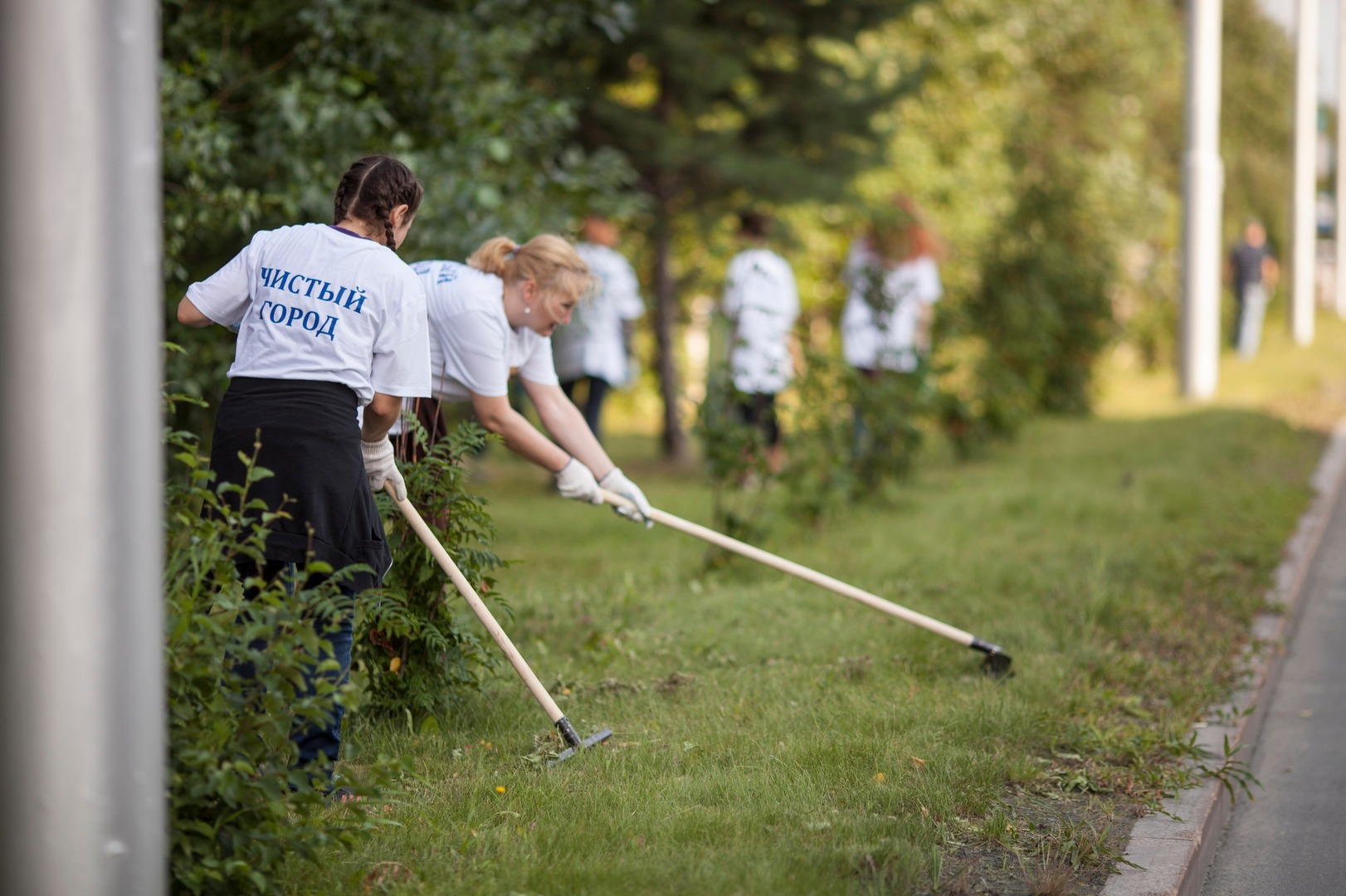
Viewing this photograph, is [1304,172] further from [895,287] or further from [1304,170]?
[895,287]

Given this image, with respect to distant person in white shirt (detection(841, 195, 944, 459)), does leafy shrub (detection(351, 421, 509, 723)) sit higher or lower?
lower

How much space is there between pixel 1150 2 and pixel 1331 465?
16152 mm

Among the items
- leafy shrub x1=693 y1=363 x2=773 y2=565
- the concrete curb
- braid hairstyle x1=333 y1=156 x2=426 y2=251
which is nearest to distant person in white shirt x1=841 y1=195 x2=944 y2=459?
leafy shrub x1=693 y1=363 x2=773 y2=565

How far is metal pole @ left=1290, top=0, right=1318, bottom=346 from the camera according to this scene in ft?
68.9

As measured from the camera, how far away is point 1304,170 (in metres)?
21.5

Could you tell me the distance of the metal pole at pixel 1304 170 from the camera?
21.0 m

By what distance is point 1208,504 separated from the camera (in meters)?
7.82

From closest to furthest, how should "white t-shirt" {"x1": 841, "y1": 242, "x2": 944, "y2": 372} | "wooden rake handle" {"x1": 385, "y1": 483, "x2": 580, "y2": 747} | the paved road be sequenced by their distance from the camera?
the paved road
"wooden rake handle" {"x1": 385, "y1": 483, "x2": 580, "y2": 747}
"white t-shirt" {"x1": 841, "y1": 242, "x2": 944, "y2": 372}

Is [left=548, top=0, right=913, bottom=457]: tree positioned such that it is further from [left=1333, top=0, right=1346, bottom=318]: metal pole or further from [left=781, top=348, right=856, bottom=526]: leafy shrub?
[left=1333, top=0, right=1346, bottom=318]: metal pole

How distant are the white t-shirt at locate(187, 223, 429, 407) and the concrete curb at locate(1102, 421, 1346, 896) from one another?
2.18 meters

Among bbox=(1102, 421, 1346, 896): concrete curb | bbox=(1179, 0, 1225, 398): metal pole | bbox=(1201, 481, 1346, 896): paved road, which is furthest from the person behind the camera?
bbox=(1179, 0, 1225, 398): metal pole

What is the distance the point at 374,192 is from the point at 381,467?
2.46ft

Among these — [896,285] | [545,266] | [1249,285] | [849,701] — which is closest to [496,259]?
[545,266]

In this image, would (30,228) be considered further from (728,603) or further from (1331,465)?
(1331,465)
